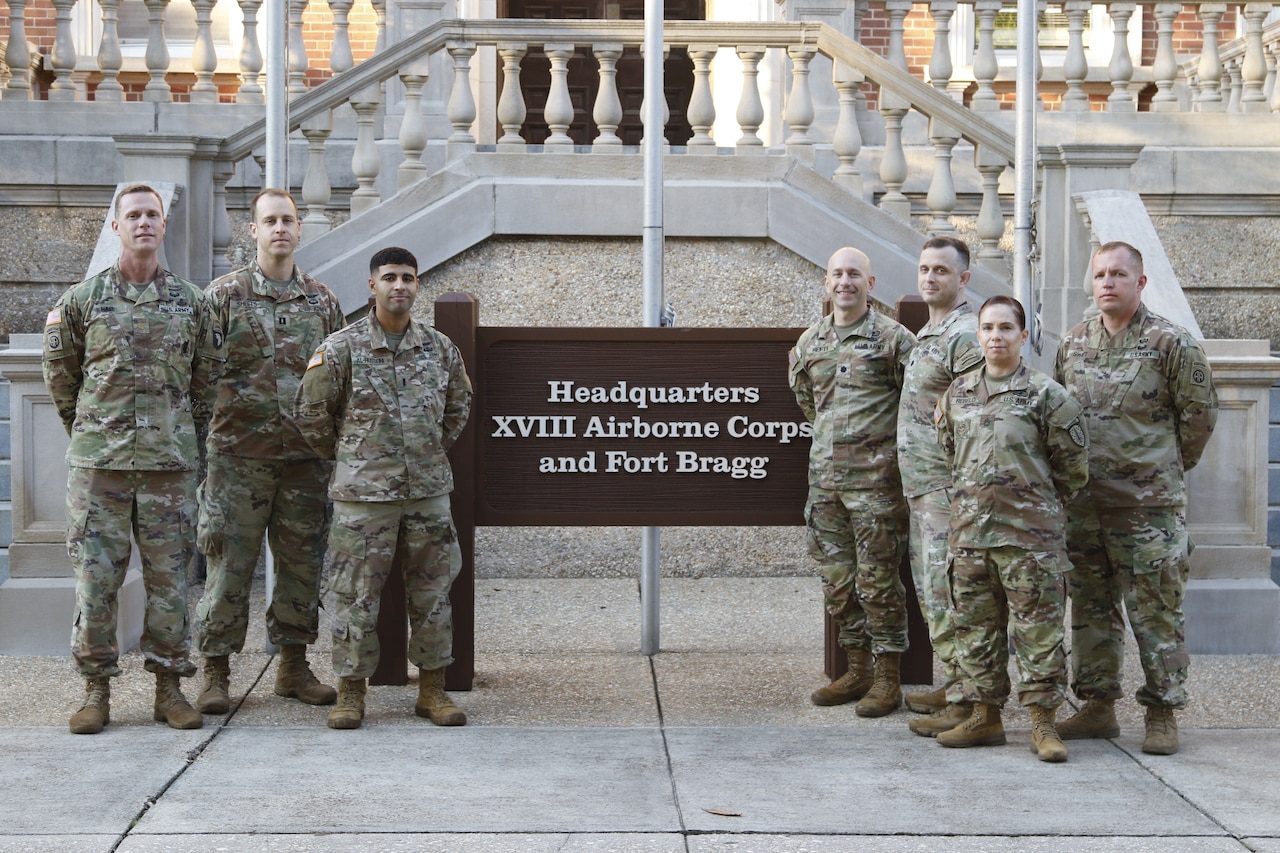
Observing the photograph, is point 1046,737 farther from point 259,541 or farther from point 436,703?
point 259,541

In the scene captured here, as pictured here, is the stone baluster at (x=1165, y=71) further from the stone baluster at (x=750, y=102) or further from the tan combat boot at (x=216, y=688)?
the tan combat boot at (x=216, y=688)

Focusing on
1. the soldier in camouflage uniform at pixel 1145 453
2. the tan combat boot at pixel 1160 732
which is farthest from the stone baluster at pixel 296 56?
the tan combat boot at pixel 1160 732

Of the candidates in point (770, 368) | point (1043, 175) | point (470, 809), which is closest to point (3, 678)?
point (470, 809)

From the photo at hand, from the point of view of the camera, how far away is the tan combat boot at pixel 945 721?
587cm

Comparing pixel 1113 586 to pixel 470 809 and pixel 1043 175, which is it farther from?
pixel 1043 175

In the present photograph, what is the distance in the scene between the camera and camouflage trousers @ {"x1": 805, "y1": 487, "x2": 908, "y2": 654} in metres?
6.18

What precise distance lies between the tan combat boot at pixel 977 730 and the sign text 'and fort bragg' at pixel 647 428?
1.40 meters

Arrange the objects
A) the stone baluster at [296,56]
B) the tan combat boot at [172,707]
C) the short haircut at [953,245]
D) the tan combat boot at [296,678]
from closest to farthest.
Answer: the tan combat boot at [172,707] < the short haircut at [953,245] < the tan combat boot at [296,678] < the stone baluster at [296,56]

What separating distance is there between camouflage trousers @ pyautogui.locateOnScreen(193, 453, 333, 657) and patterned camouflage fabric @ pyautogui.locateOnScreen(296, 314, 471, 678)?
1.22 feet

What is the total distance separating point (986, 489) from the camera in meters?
5.55

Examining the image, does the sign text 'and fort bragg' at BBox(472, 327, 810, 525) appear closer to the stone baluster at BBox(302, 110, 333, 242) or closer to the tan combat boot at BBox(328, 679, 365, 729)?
the tan combat boot at BBox(328, 679, 365, 729)

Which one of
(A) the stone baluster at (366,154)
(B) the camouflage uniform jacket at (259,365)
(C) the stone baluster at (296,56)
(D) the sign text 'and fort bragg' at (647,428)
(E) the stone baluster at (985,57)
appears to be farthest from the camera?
(C) the stone baluster at (296,56)

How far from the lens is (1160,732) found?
5.72m

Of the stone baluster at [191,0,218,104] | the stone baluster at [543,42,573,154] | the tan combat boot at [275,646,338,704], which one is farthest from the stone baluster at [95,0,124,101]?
the tan combat boot at [275,646,338,704]
